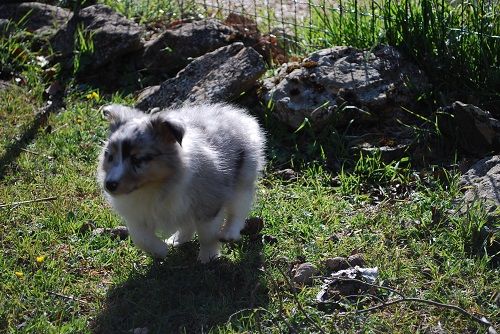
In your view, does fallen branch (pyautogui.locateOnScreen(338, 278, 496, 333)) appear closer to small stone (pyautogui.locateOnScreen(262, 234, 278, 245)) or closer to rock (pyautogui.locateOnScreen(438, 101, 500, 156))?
small stone (pyautogui.locateOnScreen(262, 234, 278, 245))

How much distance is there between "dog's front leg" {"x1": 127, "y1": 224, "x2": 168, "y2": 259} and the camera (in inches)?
208

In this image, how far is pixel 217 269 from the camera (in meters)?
5.41

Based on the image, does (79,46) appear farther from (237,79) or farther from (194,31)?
(237,79)

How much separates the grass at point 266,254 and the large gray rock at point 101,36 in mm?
1383

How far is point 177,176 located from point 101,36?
12.0 ft

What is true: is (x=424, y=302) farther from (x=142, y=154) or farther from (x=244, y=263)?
(x=142, y=154)

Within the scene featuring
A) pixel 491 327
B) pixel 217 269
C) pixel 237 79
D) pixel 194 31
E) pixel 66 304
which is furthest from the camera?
pixel 194 31

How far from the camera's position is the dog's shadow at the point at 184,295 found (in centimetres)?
491

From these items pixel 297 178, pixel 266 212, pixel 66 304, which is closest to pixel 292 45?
pixel 297 178

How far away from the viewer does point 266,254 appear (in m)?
5.62

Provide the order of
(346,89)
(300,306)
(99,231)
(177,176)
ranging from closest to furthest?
(300,306), (177,176), (99,231), (346,89)

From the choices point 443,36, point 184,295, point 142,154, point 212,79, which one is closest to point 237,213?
point 184,295

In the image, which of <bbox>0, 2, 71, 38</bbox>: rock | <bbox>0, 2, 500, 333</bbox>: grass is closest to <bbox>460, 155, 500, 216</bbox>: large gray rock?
<bbox>0, 2, 500, 333</bbox>: grass

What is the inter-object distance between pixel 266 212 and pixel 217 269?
85cm
